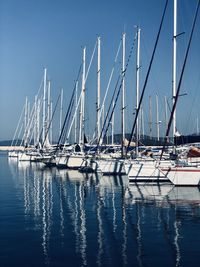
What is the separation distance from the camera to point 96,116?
160 feet

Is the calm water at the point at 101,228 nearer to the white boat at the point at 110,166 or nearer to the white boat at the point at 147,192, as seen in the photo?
the white boat at the point at 147,192

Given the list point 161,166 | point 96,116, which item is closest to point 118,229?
point 161,166

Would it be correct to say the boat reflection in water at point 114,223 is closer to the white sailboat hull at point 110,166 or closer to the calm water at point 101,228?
the calm water at point 101,228

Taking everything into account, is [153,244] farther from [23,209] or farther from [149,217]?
[23,209]

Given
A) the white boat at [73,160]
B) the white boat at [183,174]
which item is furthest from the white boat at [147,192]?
the white boat at [73,160]

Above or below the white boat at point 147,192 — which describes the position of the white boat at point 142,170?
above

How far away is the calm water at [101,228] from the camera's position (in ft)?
40.0

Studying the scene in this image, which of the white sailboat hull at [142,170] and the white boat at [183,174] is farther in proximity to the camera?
the white sailboat hull at [142,170]

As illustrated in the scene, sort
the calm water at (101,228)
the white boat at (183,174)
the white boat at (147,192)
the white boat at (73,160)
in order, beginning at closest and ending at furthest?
the calm water at (101,228)
the white boat at (147,192)
the white boat at (183,174)
the white boat at (73,160)

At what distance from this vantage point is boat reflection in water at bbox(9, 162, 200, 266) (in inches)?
486

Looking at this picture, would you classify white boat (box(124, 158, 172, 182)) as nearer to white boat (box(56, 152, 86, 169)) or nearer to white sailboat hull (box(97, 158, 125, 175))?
white sailboat hull (box(97, 158, 125, 175))

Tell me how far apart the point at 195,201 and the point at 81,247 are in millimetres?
11882

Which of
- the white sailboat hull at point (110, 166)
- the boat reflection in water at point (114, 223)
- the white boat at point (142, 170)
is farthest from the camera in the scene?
the white sailboat hull at point (110, 166)

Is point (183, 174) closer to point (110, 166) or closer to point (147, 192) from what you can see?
point (147, 192)
